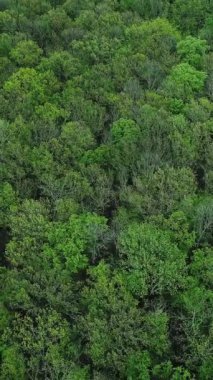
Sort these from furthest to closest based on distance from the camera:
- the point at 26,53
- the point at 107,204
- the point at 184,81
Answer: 1. the point at 26,53
2. the point at 184,81
3. the point at 107,204

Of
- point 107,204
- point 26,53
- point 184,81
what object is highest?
point 184,81

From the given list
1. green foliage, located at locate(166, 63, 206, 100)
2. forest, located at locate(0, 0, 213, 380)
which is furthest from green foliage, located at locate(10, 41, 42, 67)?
green foliage, located at locate(166, 63, 206, 100)

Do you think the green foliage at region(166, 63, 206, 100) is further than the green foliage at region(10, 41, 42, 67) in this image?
No

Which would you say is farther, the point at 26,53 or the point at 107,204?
the point at 26,53

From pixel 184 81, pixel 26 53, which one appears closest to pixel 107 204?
pixel 184 81

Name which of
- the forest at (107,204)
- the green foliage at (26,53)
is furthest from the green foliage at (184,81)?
the green foliage at (26,53)

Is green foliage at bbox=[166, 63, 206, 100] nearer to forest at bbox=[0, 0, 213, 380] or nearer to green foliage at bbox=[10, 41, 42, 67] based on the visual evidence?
forest at bbox=[0, 0, 213, 380]

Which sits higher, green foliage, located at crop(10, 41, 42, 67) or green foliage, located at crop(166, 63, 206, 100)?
green foliage, located at crop(166, 63, 206, 100)

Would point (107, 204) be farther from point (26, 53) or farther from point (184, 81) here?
point (26, 53)

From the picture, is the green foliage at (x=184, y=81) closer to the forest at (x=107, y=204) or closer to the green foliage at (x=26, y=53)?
the forest at (x=107, y=204)
